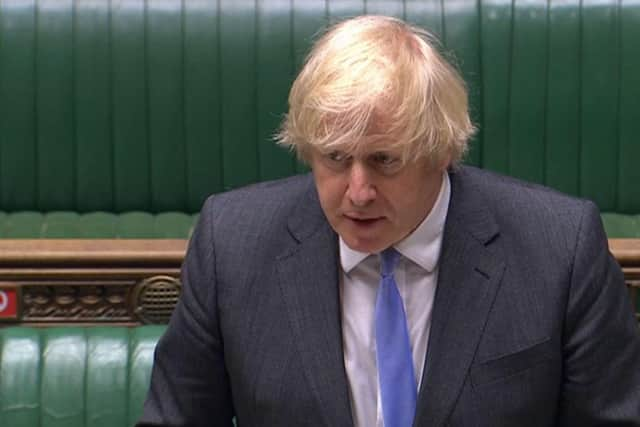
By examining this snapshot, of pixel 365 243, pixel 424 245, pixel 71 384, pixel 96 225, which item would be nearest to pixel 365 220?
pixel 365 243

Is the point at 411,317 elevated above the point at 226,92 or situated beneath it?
situated beneath

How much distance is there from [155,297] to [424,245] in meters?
1.10

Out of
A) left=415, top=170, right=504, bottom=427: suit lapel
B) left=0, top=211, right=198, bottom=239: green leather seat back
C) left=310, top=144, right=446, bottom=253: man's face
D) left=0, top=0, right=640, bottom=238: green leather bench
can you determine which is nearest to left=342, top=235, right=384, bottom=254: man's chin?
left=310, top=144, right=446, bottom=253: man's face

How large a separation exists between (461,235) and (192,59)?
6.05 feet

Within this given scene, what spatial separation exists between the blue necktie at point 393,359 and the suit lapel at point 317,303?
41 mm

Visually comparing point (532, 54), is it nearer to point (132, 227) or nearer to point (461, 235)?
point (132, 227)

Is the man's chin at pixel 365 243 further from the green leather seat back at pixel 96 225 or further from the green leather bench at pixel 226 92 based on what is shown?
the green leather bench at pixel 226 92

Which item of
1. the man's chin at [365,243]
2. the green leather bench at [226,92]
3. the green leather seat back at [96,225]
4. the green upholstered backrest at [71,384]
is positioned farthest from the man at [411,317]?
the green leather bench at [226,92]

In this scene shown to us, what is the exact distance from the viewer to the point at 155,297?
2.57m

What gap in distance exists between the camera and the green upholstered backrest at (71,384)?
2.44 metres

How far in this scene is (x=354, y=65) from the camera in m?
1.38

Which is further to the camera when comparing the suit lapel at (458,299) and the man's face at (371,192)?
the suit lapel at (458,299)

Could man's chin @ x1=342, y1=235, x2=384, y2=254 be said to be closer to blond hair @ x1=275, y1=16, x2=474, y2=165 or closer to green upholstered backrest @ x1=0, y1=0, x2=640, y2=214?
blond hair @ x1=275, y1=16, x2=474, y2=165

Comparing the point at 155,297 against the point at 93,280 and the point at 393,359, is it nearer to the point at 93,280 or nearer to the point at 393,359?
the point at 93,280
